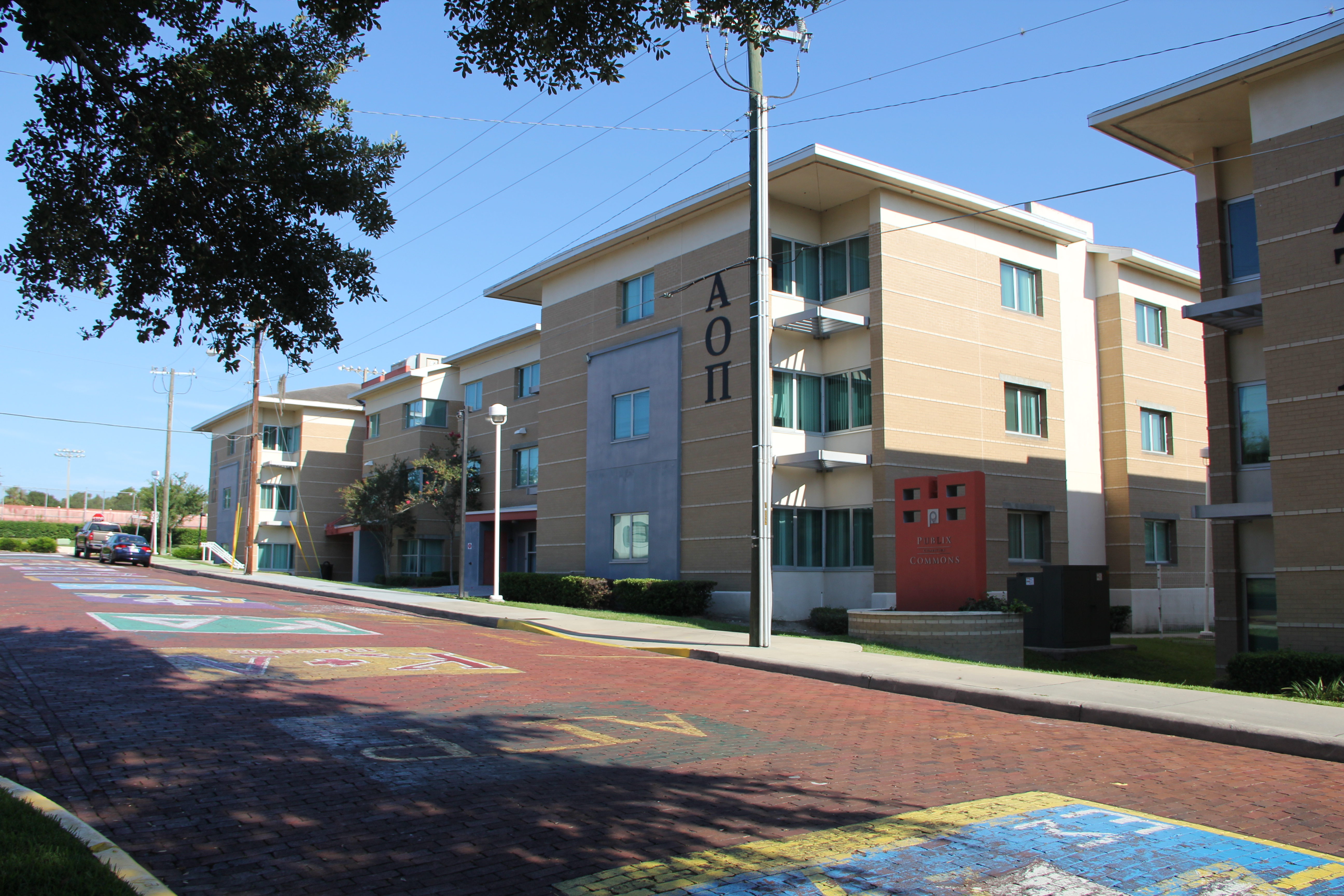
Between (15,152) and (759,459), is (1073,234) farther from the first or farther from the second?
(15,152)

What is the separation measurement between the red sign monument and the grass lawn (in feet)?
54.5

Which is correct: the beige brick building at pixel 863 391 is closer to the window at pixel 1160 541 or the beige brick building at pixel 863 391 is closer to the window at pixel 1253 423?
the window at pixel 1160 541

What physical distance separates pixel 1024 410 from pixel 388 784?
24927 millimetres

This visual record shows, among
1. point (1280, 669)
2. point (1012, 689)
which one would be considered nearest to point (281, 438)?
point (1012, 689)

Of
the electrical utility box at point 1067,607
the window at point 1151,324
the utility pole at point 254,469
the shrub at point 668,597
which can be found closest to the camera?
the electrical utility box at point 1067,607

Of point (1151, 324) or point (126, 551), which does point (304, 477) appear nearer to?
point (126, 551)

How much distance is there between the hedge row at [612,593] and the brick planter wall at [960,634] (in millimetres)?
6762

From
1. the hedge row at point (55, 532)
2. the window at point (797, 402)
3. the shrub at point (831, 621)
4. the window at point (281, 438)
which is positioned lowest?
the shrub at point (831, 621)

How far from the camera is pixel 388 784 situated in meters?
6.80

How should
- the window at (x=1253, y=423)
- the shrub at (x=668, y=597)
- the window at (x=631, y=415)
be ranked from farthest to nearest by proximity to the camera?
the window at (x=631, y=415), the shrub at (x=668, y=597), the window at (x=1253, y=423)

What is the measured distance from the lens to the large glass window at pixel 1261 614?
1822 centimetres

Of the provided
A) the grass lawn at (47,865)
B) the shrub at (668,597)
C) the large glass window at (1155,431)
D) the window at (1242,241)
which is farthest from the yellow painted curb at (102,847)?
the large glass window at (1155,431)

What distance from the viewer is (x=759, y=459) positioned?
17109mm

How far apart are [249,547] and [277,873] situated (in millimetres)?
37351
